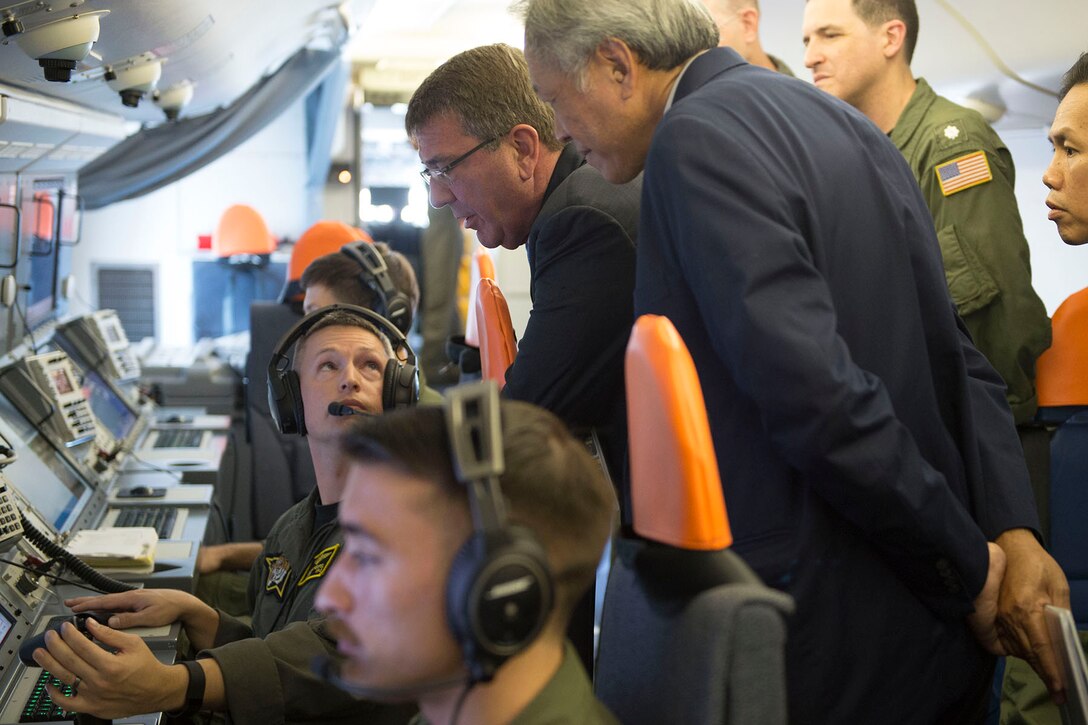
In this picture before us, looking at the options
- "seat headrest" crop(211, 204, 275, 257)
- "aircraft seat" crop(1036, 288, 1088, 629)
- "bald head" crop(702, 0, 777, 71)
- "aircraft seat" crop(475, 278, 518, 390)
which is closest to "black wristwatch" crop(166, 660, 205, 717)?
"aircraft seat" crop(475, 278, 518, 390)

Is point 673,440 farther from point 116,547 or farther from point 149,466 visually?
point 149,466

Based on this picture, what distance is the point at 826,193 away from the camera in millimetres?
1374

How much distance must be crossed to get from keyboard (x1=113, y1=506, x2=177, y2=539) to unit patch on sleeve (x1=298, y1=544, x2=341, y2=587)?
115cm

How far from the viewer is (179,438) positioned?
14.4 feet

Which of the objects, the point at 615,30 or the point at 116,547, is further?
the point at 116,547

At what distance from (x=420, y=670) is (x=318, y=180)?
8278 millimetres

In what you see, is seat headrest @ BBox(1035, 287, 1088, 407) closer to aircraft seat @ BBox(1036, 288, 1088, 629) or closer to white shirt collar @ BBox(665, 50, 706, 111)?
aircraft seat @ BBox(1036, 288, 1088, 629)

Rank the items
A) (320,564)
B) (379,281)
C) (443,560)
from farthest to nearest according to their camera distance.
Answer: (379,281), (320,564), (443,560)

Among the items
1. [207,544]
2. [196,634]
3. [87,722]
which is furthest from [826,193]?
[207,544]

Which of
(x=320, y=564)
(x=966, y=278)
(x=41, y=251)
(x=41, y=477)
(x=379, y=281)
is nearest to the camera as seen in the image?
(x=320, y=564)

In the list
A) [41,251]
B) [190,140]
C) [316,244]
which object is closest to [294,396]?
[316,244]

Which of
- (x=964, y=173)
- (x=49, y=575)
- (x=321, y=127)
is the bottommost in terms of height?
(x=49, y=575)

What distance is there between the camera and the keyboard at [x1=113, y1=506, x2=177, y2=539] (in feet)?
9.87

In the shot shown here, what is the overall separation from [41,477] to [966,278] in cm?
253
